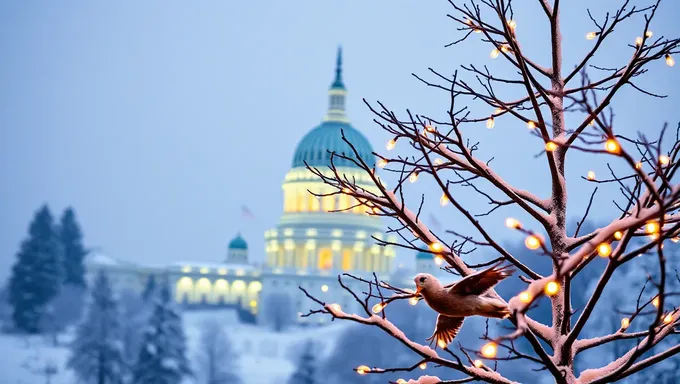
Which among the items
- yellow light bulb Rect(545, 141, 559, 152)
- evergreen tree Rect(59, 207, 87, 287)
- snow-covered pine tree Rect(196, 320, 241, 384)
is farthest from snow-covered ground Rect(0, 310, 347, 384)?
yellow light bulb Rect(545, 141, 559, 152)

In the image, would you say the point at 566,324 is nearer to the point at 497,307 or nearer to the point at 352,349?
the point at 497,307

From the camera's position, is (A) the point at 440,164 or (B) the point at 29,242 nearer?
(A) the point at 440,164

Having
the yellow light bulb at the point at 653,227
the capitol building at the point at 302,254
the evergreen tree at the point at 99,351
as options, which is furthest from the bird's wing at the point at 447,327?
the capitol building at the point at 302,254

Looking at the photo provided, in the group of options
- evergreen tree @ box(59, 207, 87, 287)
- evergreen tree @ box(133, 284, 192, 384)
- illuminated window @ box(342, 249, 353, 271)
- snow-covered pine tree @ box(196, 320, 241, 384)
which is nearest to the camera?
evergreen tree @ box(133, 284, 192, 384)

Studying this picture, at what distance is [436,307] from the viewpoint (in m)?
6.28

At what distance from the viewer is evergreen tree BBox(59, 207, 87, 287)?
9838 cm

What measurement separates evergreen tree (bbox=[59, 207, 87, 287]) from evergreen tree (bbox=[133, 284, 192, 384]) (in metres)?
38.1

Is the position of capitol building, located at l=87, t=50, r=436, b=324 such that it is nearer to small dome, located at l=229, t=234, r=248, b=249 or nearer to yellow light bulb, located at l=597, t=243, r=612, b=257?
small dome, located at l=229, t=234, r=248, b=249

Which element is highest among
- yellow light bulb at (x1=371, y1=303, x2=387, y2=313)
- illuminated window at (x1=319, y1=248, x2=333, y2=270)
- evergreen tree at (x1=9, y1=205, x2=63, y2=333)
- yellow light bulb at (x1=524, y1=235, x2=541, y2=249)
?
illuminated window at (x1=319, y1=248, x2=333, y2=270)

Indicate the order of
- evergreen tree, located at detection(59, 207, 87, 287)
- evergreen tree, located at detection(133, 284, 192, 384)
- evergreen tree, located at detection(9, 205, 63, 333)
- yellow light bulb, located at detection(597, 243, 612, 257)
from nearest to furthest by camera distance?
1. yellow light bulb, located at detection(597, 243, 612, 257)
2. evergreen tree, located at detection(133, 284, 192, 384)
3. evergreen tree, located at detection(9, 205, 63, 333)
4. evergreen tree, located at detection(59, 207, 87, 287)

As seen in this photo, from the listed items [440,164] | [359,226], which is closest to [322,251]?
[359,226]

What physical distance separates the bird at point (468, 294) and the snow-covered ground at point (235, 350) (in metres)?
61.9

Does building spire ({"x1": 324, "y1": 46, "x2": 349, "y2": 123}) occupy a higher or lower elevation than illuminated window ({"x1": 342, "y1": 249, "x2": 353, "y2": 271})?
higher

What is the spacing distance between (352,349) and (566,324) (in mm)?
66487
